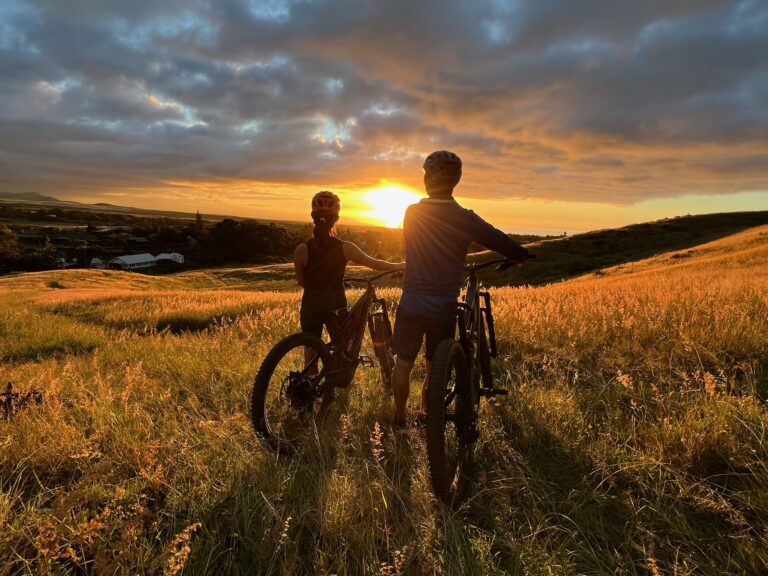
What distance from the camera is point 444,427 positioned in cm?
316

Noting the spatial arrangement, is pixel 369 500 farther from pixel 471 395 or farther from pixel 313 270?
pixel 313 270

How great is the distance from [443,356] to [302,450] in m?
1.63

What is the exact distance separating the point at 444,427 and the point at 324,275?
236cm

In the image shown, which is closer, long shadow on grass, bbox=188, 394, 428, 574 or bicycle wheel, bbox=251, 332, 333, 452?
long shadow on grass, bbox=188, 394, 428, 574

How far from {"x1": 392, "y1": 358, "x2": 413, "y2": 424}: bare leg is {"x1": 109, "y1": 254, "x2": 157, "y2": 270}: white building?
120m

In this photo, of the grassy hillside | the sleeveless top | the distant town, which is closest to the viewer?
the sleeveless top

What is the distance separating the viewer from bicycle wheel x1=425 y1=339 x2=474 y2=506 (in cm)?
303

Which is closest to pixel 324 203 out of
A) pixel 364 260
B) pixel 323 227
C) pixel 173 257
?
pixel 323 227

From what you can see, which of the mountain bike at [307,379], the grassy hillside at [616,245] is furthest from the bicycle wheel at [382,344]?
the grassy hillside at [616,245]

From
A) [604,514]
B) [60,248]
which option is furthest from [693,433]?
[60,248]

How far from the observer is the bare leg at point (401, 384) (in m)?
3.88

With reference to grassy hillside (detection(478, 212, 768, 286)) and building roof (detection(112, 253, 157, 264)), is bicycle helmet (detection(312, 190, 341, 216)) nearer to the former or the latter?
grassy hillside (detection(478, 212, 768, 286))

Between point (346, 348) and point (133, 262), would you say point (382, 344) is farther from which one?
point (133, 262)

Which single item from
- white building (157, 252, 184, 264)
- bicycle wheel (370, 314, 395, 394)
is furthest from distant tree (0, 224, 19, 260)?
bicycle wheel (370, 314, 395, 394)
